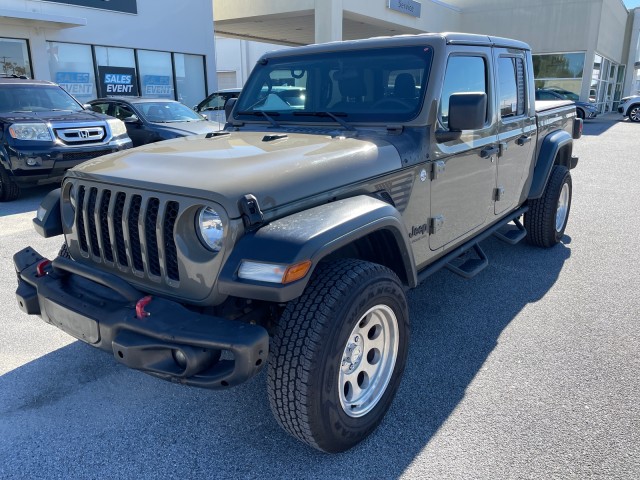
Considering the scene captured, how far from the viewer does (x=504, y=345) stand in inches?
142

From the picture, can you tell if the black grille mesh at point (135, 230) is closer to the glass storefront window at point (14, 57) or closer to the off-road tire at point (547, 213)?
Answer: the off-road tire at point (547, 213)

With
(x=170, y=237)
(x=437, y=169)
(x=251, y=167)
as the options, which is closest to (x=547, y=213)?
(x=437, y=169)

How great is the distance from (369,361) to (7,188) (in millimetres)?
7268

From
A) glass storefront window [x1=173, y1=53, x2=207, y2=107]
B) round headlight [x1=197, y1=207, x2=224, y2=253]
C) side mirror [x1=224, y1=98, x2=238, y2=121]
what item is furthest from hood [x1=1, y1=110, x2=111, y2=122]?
glass storefront window [x1=173, y1=53, x2=207, y2=107]

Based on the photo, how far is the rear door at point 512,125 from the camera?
4.20 m

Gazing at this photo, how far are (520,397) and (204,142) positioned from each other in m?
2.41

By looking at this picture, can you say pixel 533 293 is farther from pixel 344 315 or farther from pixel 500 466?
pixel 344 315

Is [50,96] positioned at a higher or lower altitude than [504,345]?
higher

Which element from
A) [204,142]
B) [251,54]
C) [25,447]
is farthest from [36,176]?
[251,54]

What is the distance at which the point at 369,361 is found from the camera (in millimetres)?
2750

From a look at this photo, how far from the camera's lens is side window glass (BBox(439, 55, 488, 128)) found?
3398 mm

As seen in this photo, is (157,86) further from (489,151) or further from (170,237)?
(170,237)

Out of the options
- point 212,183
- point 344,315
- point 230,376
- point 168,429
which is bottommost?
point 168,429

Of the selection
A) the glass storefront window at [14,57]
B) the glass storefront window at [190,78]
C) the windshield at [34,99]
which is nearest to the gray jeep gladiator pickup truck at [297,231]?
the windshield at [34,99]
